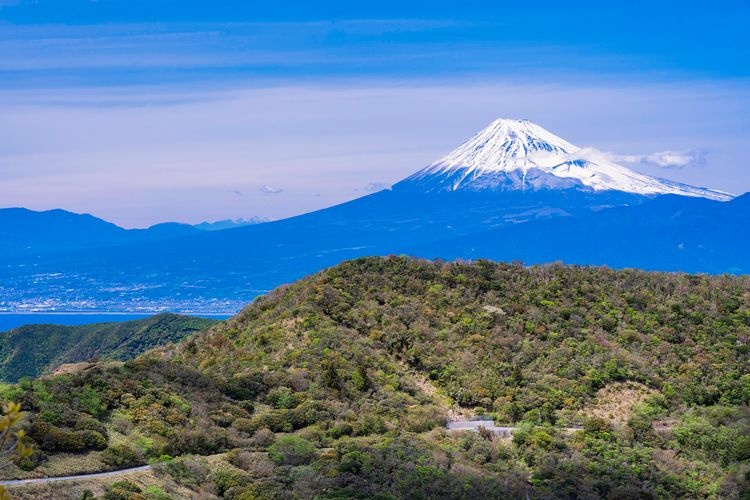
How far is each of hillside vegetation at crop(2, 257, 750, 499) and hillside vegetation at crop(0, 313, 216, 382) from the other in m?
43.3

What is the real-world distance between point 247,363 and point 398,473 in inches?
621

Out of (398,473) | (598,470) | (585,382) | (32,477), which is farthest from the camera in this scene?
(585,382)

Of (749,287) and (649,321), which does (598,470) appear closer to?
(649,321)

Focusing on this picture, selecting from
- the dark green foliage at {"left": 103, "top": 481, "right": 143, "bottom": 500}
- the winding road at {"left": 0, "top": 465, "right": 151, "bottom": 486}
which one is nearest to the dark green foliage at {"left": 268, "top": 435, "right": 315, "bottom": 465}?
the winding road at {"left": 0, "top": 465, "right": 151, "bottom": 486}

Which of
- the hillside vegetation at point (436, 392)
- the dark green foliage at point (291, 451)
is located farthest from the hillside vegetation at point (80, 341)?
the dark green foliage at point (291, 451)

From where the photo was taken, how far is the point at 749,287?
53.0 m

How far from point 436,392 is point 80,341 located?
6743 cm

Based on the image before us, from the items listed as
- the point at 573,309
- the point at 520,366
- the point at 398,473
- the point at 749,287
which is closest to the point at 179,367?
the point at 398,473

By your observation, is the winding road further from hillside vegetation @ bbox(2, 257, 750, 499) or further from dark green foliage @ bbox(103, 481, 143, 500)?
dark green foliage @ bbox(103, 481, 143, 500)

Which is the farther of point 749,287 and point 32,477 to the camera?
point 749,287

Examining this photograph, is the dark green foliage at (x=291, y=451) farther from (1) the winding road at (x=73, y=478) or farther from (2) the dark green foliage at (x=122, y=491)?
(2) the dark green foliage at (x=122, y=491)

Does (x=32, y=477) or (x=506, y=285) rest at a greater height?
(x=506, y=285)

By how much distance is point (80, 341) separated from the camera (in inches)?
4048

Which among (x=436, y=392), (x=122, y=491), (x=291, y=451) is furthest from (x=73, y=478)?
(x=436, y=392)
